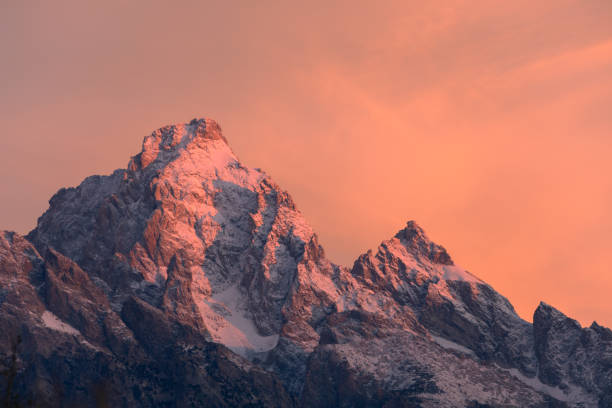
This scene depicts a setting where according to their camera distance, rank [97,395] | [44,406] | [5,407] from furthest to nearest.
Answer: [44,406] < [5,407] < [97,395]

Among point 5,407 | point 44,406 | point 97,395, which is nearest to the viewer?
point 97,395

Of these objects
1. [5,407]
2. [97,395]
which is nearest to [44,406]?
[5,407]

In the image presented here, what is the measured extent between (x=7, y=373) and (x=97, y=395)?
14.3 meters

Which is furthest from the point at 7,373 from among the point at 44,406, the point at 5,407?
the point at 44,406

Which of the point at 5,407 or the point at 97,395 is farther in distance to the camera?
the point at 5,407

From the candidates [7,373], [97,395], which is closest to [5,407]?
[7,373]

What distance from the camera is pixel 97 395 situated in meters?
138

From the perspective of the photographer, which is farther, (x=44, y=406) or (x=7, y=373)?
(x=44, y=406)

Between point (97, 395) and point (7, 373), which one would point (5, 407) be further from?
point (97, 395)

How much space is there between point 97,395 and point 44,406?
27683 millimetres

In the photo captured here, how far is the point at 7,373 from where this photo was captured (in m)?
144

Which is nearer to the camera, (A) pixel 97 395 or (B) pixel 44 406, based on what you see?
(A) pixel 97 395

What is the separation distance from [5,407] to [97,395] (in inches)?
711

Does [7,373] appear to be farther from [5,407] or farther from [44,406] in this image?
[44,406]
